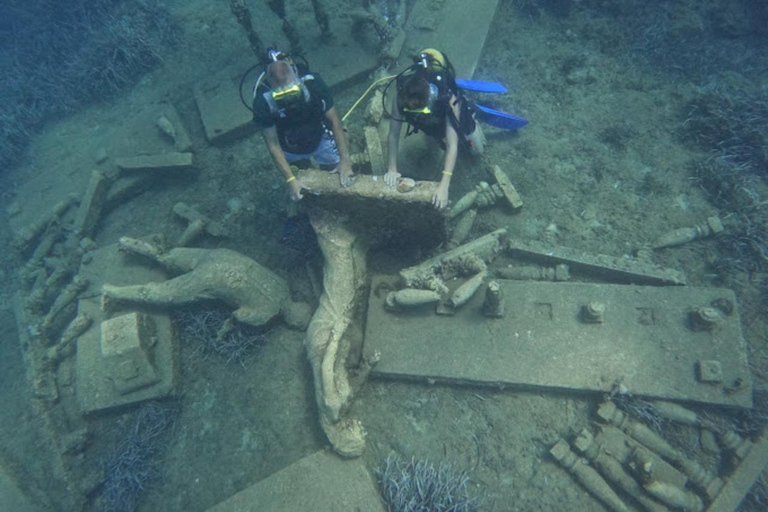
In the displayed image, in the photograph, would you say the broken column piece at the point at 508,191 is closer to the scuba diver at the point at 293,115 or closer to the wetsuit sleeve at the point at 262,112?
the scuba diver at the point at 293,115

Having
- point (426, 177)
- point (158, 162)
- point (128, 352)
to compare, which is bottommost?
point (128, 352)

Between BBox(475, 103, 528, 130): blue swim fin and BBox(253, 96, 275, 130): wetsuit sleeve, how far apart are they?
3.60 m

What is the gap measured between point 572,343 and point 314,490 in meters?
3.54

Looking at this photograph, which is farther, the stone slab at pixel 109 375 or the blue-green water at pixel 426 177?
the stone slab at pixel 109 375

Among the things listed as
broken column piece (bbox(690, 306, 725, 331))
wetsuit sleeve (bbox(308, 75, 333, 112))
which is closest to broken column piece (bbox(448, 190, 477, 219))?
wetsuit sleeve (bbox(308, 75, 333, 112))

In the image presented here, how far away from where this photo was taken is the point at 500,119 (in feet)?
21.2

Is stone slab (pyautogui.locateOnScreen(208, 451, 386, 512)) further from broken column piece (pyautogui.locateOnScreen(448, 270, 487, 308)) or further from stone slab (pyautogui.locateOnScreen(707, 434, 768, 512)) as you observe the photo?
stone slab (pyautogui.locateOnScreen(707, 434, 768, 512))

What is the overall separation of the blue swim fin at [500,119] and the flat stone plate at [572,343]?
10.2ft

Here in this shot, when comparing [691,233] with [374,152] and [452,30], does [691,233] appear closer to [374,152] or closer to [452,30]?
[374,152]

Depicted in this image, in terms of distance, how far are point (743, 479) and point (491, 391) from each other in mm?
2696

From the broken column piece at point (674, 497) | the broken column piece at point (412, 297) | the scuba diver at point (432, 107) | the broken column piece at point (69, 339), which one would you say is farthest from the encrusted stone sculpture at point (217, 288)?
the broken column piece at point (674, 497)

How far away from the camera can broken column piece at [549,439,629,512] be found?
4102 mm

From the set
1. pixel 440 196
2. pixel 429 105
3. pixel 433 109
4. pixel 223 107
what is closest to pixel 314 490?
pixel 440 196

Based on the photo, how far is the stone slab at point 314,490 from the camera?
412 centimetres
